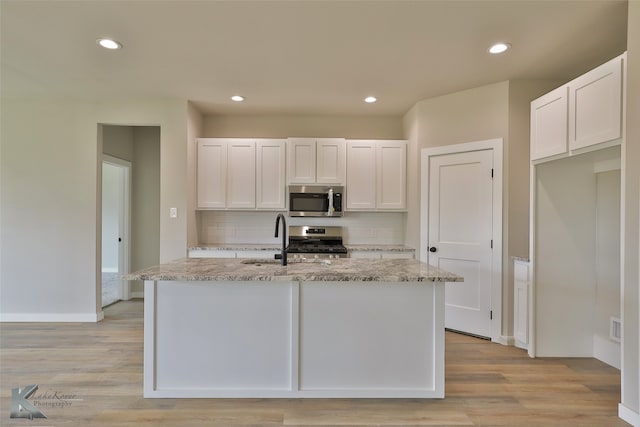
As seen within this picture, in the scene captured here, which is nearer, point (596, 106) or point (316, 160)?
point (596, 106)

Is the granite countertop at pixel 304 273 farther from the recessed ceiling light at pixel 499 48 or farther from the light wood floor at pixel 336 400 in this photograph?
the recessed ceiling light at pixel 499 48

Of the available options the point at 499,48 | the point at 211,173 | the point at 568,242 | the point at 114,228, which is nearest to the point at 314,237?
the point at 211,173

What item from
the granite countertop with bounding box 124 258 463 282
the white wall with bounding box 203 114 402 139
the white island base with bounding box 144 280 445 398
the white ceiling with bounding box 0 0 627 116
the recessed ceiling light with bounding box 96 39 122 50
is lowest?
the white island base with bounding box 144 280 445 398

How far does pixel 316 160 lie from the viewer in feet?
13.5

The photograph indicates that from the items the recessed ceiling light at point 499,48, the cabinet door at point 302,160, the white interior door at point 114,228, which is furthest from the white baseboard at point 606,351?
the white interior door at point 114,228

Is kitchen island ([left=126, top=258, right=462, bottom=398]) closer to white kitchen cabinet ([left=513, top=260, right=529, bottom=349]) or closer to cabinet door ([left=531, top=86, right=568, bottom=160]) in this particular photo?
white kitchen cabinet ([left=513, top=260, right=529, bottom=349])

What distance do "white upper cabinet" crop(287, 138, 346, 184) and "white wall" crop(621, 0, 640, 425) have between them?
2.69 meters

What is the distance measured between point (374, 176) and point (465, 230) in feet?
4.19

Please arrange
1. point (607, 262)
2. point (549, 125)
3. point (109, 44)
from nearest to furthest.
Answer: point (109, 44)
point (549, 125)
point (607, 262)

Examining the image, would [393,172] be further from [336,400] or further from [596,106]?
[336,400]

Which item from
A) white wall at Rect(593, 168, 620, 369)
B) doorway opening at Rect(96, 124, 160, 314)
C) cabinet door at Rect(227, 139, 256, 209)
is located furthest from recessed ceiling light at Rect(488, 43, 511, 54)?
doorway opening at Rect(96, 124, 160, 314)

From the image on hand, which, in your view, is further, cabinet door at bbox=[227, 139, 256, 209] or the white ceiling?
cabinet door at bbox=[227, 139, 256, 209]

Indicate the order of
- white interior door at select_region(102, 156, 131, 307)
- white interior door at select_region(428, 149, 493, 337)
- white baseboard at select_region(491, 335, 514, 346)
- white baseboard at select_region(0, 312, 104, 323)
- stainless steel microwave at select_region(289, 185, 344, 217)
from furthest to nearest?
white interior door at select_region(102, 156, 131, 307) < stainless steel microwave at select_region(289, 185, 344, 217) < white baseboard at select_region(0, 312, 104, 323) < white interior door at select_region(428, 149, 493, 337) < white baseboard at select_region(491, 335, 514, 346)

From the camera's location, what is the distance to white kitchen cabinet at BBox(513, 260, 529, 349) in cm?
299
